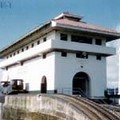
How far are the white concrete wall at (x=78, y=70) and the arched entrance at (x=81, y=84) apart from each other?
23.0 inches

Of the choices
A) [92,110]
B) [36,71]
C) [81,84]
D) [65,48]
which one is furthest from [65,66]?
[92,110]

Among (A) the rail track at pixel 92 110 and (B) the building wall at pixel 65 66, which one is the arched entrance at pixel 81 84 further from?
(A) the rail track at pixel 92 110

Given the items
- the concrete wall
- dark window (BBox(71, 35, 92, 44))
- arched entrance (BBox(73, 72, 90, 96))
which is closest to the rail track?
the concrete wall

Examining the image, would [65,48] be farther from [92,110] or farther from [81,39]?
[92,110]

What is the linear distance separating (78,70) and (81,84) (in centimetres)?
278

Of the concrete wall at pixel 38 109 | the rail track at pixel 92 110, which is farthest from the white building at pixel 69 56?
the rail track at pixel 92 110

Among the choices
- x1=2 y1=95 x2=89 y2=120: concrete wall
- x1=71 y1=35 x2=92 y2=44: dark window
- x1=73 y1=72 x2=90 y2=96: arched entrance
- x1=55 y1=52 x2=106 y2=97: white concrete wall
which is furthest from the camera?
x1=73 y1=72 x2=90 y2=96: arched entrance

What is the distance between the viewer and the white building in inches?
1142

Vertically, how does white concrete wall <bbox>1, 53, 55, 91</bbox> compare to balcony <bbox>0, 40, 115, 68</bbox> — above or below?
below

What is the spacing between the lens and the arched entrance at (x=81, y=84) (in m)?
31.0

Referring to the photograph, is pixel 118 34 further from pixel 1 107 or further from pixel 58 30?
pixel 1 107

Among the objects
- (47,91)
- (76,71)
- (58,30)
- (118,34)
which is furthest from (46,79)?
(118,34)

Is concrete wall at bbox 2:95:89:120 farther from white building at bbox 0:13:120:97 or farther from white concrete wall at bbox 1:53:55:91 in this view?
white concrete wall at bbox 1:53:55:91

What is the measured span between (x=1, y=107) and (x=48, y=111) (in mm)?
14047
